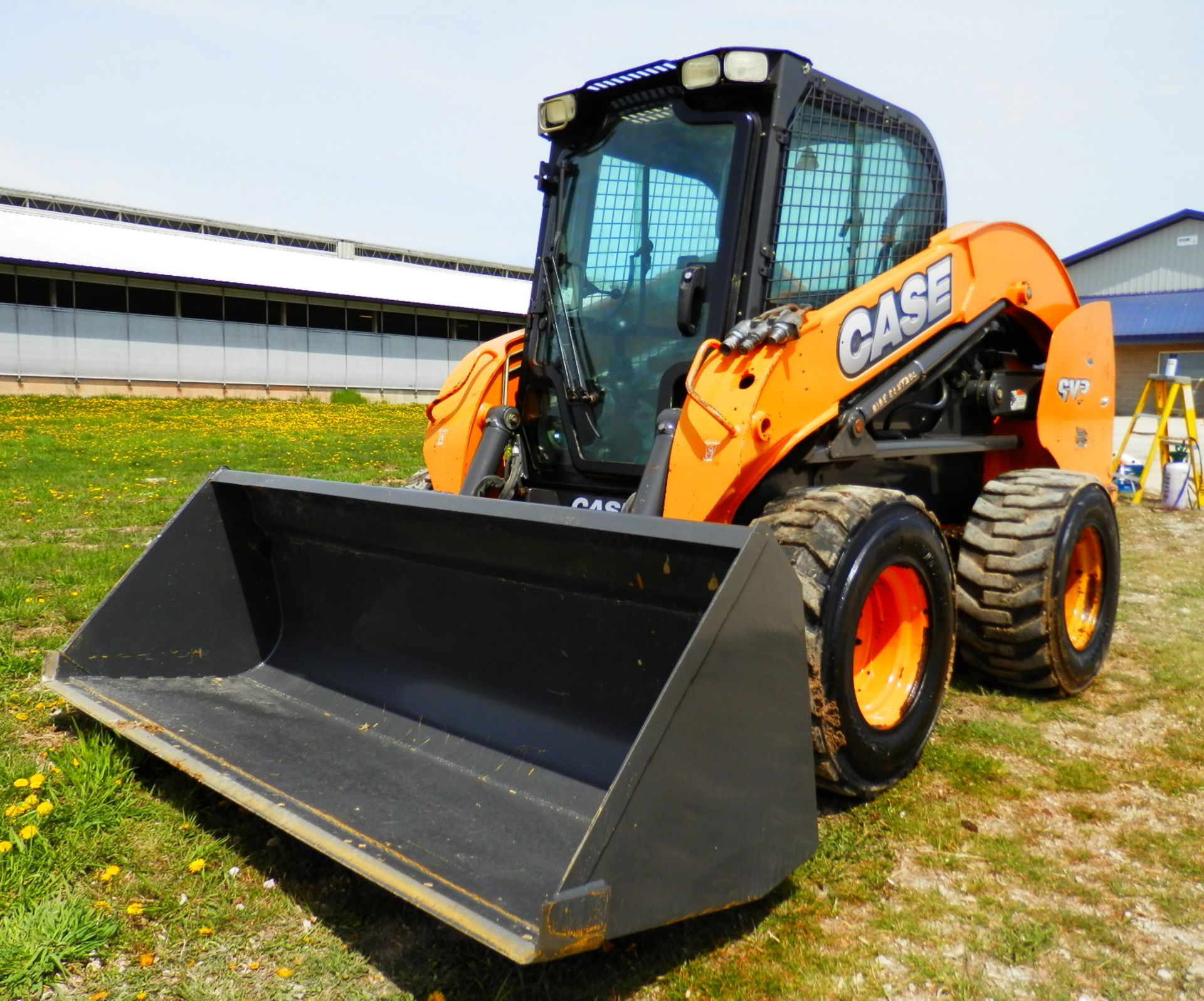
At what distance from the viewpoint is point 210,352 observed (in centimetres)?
2608

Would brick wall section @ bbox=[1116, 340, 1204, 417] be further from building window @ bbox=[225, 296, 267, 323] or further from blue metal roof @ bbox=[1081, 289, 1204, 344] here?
building window @ bbox=[225, 296, 267, 323]

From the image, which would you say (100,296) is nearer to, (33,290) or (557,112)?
(33,290)

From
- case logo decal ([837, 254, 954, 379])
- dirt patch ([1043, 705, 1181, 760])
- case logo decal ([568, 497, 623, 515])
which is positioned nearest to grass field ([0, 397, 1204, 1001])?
dirt patch ([1043, 705, 1181, 760])

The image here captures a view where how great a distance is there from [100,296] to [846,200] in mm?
24227

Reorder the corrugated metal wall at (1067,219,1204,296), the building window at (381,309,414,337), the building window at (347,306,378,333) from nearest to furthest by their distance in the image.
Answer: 1. the building window at (347,306,378,333)
2. the corrugated metal wall at (1067,219,1204,296)
3. the building window at (381,309,414,337)

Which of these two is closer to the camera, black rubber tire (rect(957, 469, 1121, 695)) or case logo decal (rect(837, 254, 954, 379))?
case logo decal (rect(837, 254, 954, 379))

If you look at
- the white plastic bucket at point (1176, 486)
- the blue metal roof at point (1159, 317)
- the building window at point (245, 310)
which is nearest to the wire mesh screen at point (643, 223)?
the white plastic bucket at point (1176, 486)

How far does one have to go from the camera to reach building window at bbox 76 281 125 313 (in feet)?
79.6

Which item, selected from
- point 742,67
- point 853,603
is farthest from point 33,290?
point 853,603

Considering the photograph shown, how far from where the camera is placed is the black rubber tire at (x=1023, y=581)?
4.27 m

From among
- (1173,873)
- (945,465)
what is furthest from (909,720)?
(945,465)

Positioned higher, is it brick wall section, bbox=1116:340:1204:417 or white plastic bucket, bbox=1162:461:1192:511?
brick wall section, bbox=1116:340:1204:417

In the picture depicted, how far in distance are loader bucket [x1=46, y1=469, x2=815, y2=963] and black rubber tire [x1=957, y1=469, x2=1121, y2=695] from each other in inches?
76.0

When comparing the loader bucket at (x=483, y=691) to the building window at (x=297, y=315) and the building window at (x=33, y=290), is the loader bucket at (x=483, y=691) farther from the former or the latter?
the building window at (x=297, y=315)
